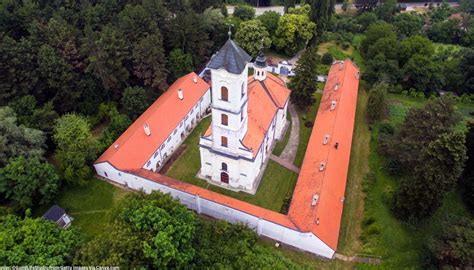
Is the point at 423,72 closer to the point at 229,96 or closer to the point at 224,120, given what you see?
the point at 224,120

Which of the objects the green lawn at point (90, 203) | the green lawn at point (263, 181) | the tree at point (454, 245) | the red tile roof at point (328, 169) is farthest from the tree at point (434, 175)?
the green lawn at point (90, 203)

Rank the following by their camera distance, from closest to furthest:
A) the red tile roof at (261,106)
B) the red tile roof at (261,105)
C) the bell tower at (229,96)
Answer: the bell tower at (229,96) < the red tile roof at (261,106) < the red tile roof at (261,105)

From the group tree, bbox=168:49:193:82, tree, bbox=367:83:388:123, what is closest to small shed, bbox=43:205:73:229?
tree, bbox=168:49:193:82

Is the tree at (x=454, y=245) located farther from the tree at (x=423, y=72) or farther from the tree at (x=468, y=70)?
the tree at (x=468, y=70)

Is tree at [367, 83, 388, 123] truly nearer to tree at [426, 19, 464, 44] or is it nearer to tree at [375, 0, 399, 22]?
tree at [375, 0, 399, 22]

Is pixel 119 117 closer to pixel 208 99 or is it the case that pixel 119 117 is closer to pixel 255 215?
pixel 208 99
